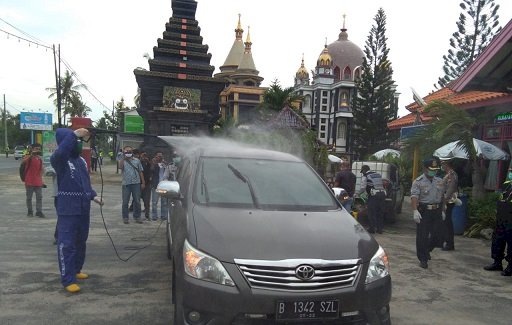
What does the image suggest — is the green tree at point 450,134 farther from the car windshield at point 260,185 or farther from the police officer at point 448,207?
the car windshield at point 260,185

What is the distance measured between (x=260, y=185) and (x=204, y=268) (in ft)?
4.43

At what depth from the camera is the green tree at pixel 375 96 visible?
1443 inches

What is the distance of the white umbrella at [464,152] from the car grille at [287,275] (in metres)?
7.65

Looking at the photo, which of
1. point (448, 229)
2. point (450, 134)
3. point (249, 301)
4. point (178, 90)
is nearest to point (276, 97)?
point (178, 90)

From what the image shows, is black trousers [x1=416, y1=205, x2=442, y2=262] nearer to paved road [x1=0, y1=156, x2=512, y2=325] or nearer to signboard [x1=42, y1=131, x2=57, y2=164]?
paved road [x1=0, y1=156, x2=512, y2=325]

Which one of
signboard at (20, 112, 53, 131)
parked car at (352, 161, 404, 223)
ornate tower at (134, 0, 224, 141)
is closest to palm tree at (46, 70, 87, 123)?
signboard at (20, 112, 53, 131)

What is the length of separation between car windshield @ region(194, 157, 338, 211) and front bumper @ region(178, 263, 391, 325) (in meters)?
0.99

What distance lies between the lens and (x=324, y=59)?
5375cm

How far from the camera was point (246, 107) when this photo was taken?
175 feet

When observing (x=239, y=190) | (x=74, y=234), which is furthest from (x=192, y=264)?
(x=74, y=234)

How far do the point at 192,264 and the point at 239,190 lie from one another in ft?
3.75

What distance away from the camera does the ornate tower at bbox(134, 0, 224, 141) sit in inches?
952

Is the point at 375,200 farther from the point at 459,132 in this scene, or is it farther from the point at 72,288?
the point at 72,288

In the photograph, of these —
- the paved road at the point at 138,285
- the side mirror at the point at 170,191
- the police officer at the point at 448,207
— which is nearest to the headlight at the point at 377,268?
the paved road at the point at 138,285
